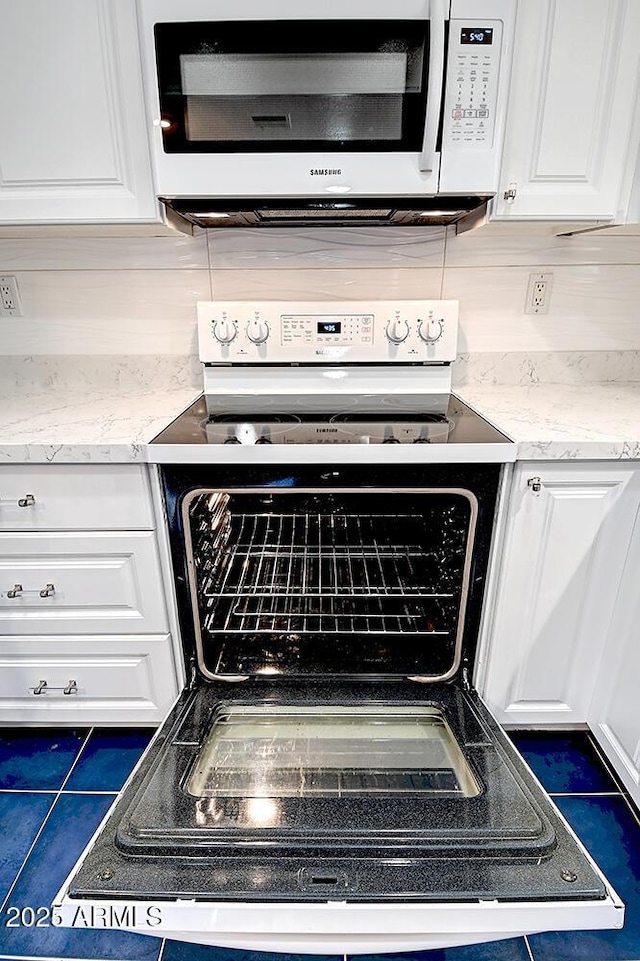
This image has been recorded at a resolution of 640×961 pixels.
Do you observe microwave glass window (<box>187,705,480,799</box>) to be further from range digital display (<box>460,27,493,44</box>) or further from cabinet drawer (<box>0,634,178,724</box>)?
range digital display (<box>460,27,493,44</box>)

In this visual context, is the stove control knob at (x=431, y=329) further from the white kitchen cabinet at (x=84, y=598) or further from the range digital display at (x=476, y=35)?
the white kitchen cabinet at (x=84, y=598)

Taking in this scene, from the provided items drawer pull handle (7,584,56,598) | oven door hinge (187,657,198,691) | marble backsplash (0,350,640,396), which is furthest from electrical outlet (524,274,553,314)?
drawer pull handle (7,584,56,598)

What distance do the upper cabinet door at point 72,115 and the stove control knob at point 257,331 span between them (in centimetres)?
37

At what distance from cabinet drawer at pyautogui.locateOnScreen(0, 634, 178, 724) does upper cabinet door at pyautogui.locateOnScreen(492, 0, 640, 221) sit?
4.69 feet

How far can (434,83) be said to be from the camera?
1.17 m

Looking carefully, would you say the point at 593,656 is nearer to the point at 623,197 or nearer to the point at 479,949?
the point at 479,949

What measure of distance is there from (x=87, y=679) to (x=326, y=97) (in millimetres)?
1539

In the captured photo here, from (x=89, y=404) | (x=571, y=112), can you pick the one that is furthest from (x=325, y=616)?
(x=571, y=112)

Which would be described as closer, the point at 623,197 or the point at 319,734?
the point at 319,734

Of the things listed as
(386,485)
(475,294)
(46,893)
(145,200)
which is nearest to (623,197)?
(475,294)

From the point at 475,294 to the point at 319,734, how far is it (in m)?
1.34

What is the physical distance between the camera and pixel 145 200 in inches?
51.3

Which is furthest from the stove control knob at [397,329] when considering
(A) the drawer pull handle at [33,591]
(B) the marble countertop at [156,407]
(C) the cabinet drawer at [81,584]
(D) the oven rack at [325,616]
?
(A) the drawer pull handle at [33,591]

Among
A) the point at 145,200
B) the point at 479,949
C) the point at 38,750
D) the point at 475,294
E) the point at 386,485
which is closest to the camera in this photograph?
the point at 479,949
